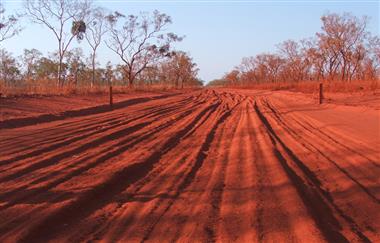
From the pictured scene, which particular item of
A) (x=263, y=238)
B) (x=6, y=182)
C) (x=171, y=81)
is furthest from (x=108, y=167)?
(x=171, y=81)

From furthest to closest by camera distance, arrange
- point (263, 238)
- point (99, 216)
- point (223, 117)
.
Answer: point (223, 117) < point (99, 216) < point (263, 238)

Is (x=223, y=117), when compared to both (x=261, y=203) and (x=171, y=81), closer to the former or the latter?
(x=261, y=203)

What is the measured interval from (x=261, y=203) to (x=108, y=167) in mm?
3146

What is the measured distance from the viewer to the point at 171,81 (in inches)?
4299

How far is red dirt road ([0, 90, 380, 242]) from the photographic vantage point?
4.61 metres

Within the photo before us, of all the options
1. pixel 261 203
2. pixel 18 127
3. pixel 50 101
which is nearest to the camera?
pixel 261 203

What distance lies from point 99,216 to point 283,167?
147 inches

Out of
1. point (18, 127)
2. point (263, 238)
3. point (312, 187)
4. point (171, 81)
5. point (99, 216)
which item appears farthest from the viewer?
point (171, 81)

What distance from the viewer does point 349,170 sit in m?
7.52

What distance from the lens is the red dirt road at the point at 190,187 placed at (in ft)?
15.1

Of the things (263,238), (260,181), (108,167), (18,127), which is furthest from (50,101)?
(263,238)

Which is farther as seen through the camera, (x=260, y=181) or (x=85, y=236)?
(x=260, y=181)

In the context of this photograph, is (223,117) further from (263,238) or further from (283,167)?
(263,238)

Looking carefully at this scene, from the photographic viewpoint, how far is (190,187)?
21.0 ft
